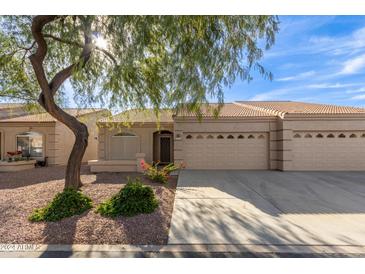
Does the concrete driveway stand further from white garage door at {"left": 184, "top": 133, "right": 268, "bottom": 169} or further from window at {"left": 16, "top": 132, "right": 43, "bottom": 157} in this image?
window at {"left": 16, "top": 132, "right": 43, "bottom": 157}

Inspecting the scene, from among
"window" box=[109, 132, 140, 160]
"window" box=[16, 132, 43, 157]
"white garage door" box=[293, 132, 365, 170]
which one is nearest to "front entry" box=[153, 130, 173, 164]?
"window" box=[109, 132, 140, 160]

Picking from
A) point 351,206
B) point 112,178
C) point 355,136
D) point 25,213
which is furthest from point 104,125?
point 355,136

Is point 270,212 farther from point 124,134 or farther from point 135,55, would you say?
point 124,134

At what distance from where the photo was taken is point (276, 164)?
46.3 feet

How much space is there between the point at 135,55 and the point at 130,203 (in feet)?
12.1

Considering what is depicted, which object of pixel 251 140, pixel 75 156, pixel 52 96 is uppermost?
pixel 52 96

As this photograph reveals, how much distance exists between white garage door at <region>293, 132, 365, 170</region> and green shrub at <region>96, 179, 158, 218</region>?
35.2 ft

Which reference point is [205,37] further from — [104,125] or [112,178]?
[104,125]

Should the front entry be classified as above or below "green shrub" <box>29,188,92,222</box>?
above

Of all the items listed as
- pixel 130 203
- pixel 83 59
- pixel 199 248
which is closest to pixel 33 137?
pixel 83 59

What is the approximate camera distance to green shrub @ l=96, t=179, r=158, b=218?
5.75 m

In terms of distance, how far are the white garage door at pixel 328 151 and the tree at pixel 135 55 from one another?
9019 mm

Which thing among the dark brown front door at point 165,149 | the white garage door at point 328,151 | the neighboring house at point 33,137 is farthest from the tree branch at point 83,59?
the white garage door at point 328,151

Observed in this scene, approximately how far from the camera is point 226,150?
1436 cm
